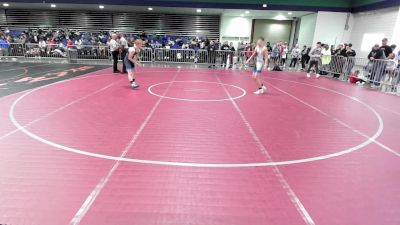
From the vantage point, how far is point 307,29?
24.1m

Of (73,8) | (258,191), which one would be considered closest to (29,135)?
(258,191)

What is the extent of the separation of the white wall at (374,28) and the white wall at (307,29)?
324 cm

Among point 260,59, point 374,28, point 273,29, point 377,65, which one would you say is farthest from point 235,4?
point 260,59

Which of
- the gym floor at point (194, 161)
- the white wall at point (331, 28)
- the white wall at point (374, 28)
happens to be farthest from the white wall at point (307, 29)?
the gym floor at point (194, 161)

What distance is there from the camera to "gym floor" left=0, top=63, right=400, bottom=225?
10.0 feet

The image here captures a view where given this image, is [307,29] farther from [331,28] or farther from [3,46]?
[3,46]

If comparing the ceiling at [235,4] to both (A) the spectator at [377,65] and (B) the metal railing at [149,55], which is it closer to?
(B) the metal railing at [149,55]

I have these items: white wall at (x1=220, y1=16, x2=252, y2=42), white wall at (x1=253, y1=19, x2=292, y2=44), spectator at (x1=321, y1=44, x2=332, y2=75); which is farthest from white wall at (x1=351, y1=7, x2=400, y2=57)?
white wall at (x1=220, y1=16, x2=252, y2=42)

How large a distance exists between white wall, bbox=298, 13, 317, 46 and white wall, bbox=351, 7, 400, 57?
324 cm

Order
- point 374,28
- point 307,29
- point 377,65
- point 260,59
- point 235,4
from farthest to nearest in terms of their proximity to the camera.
Answer: point 307,29 → point 235,4 → point 374,28 → point 377,65 → point 260,59

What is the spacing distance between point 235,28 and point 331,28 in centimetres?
855

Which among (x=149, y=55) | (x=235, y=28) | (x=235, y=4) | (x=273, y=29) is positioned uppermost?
(x=235, y=4)

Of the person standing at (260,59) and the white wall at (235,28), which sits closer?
the person standing at (260,59)

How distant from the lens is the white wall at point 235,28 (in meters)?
25.5
